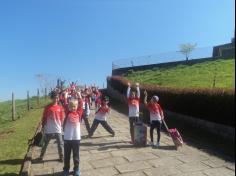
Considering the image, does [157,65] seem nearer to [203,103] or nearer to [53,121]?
[203,103]

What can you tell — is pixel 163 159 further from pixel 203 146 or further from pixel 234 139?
pixel 234 139

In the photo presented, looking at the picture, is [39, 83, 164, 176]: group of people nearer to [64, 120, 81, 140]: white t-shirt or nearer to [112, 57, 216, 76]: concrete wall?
[64, 120, 81, 140]: white t-shirt

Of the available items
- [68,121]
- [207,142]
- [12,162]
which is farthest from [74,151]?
[207,142]

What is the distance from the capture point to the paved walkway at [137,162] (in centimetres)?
959

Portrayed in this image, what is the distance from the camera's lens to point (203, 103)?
52.6 feet

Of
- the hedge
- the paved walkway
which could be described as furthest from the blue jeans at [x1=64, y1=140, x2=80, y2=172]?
the hedge

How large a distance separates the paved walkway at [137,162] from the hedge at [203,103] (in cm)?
251

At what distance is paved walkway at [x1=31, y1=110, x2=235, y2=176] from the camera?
Answer: 31.4ft

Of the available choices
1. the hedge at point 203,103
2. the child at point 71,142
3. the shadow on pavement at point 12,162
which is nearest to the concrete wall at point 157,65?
the hedge at point 203,103

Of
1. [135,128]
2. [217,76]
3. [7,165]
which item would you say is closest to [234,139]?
[135,128]

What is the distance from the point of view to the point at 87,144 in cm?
1369

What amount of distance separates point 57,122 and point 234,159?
5.20 meters

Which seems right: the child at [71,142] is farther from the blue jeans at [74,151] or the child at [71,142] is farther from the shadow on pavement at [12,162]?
the shadow on pavement at [12,162]

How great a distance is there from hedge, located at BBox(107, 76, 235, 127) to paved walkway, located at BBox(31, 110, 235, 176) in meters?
2.51
